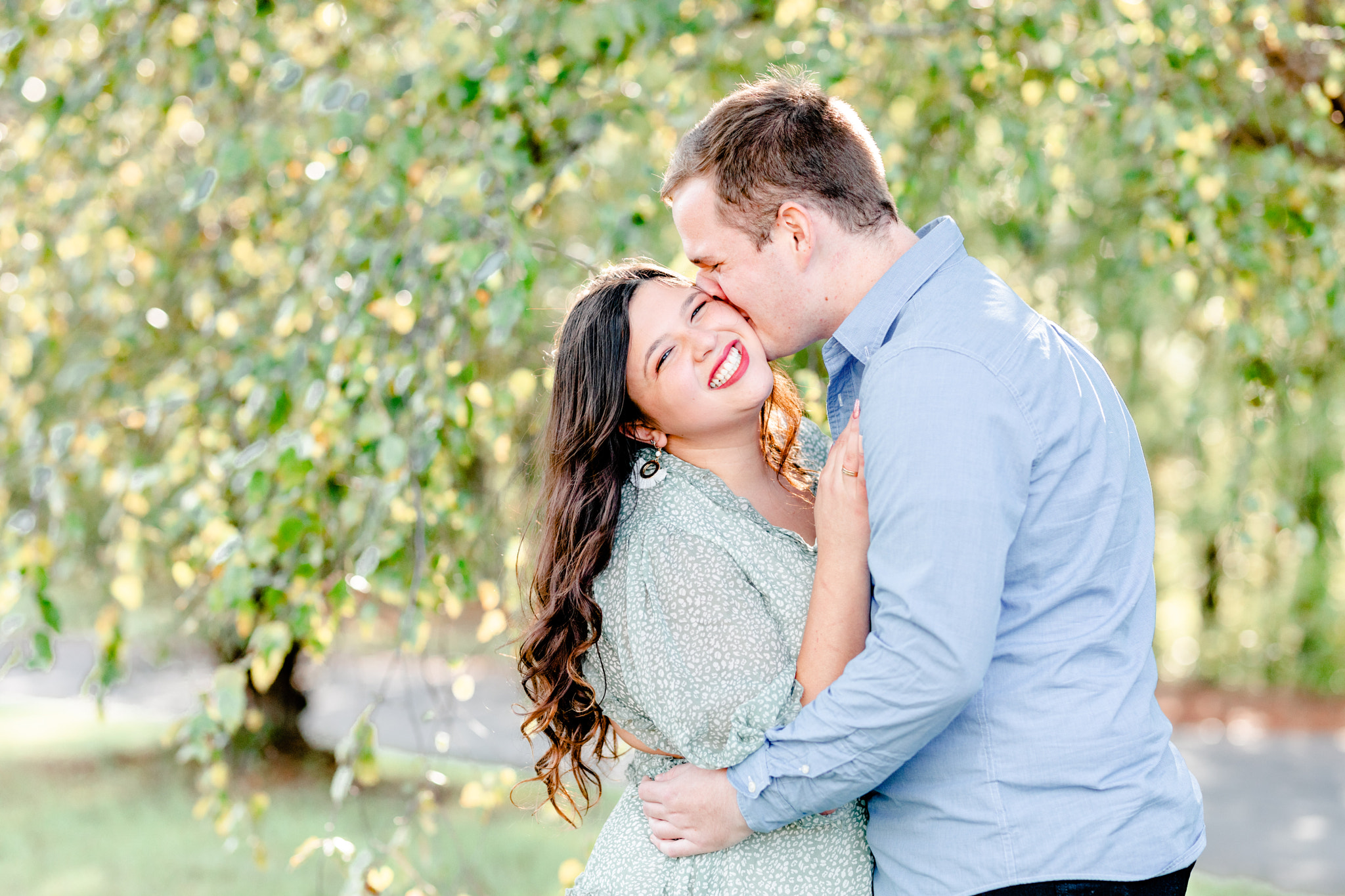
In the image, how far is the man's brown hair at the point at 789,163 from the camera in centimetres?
184

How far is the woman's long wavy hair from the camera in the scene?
1.93 m

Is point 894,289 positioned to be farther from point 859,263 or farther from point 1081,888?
point 1081,888

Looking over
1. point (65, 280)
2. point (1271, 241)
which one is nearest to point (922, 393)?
point (1271, 241)

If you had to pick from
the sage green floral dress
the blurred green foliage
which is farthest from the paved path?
the sage green floral dress

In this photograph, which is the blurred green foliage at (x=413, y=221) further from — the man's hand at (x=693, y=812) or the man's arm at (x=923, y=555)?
the man's arm at (x=923, y=555)

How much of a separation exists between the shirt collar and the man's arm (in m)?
0.20

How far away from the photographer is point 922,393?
1508mm

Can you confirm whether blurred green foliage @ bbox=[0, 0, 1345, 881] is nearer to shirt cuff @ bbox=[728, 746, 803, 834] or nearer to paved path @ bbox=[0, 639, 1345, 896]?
paved path @ bbox=[0, 639, 1345, 896]

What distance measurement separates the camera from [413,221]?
112 inches

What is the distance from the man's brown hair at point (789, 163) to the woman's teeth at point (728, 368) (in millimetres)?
204

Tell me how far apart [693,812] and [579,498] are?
1.86 feet

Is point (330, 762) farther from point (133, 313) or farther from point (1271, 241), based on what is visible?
point (1271, 241)

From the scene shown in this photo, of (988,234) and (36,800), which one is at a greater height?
(988,234)

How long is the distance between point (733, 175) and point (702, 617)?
74cm
